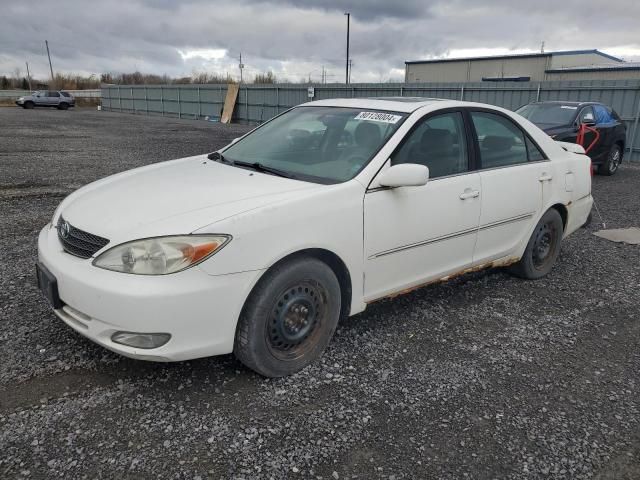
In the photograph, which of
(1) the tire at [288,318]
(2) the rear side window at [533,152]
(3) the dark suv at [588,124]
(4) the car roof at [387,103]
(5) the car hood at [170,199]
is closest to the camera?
(5) the car hood at [170,199]

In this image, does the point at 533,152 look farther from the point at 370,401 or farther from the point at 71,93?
the point at 71,93

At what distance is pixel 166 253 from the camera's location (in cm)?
253

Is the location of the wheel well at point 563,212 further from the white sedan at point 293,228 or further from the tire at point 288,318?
the tire at point 288,318

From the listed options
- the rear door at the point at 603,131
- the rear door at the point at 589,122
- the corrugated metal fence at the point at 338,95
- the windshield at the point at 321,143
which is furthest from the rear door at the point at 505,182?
the corrugated metal fence at the point at 338,95

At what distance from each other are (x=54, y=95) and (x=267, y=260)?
4213 centimetres

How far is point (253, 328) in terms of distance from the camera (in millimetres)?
2754

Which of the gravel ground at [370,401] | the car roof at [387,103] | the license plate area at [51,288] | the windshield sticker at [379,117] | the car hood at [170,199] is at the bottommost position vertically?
the gravel ground at [370,401]

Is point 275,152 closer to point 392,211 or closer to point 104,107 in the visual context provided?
point 392,211

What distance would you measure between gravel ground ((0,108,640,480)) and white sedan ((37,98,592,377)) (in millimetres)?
321

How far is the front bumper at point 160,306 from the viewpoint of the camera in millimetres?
2473

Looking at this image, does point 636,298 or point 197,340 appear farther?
point 636,298

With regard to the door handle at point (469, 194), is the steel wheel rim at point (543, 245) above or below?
below

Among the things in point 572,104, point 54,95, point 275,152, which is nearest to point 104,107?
point 54,95

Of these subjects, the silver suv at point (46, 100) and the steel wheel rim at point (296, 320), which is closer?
the steel wheel rim at point (296, 320)
